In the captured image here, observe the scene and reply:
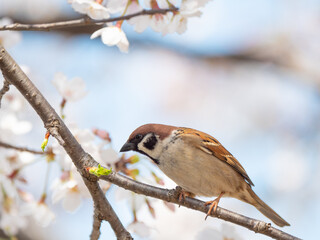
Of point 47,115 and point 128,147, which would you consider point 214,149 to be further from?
point 47,115

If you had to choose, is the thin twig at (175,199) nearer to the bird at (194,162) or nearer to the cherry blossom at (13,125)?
the bird at (194,162)

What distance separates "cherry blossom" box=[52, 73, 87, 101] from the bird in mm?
→ 337

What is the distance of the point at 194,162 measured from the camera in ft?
7.89

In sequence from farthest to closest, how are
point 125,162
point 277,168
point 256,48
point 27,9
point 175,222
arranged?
point 277,168 < point 256,48 < point 27,9 < point 175,222 < point 125,162

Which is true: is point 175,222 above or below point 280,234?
above

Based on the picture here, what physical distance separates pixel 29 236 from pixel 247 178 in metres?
1.71

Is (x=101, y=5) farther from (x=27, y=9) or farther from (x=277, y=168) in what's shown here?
(x=277, y=168)

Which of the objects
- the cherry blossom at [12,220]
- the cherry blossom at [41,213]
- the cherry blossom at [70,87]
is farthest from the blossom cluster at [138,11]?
the cherry blossom at [12,220]

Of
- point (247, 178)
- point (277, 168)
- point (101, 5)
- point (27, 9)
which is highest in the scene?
point (27, 9)

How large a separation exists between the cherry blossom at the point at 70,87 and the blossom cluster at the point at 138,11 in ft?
1.46

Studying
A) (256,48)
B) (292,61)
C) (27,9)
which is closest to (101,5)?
(27,9)

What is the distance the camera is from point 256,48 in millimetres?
5141

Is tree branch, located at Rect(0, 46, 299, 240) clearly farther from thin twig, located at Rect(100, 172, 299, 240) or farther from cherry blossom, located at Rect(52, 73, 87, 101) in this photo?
cherry blossom, located at Rect(52, 73, 87, 101)

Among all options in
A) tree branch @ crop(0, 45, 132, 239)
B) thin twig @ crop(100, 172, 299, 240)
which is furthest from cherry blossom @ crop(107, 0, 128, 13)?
thin twig @ crop(100, 172, 299, 240)
